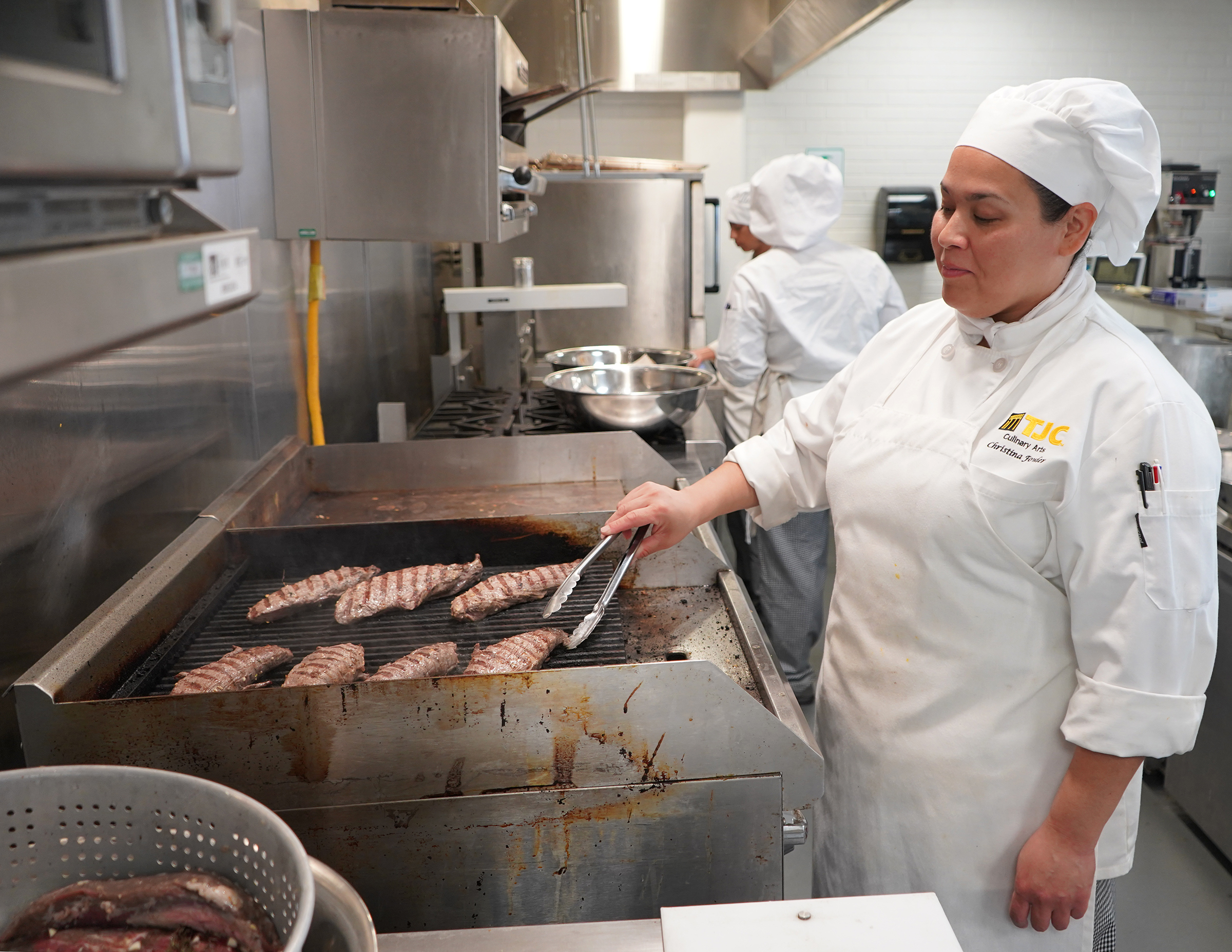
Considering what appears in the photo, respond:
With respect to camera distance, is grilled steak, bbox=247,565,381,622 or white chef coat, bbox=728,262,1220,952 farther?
grilled steak, bbox=247,565,381,622

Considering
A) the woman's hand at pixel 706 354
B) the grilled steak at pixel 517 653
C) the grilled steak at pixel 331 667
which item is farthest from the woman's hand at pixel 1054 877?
the woman's hand at pixel 706 354

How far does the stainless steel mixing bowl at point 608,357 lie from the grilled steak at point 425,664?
2312 millimetres

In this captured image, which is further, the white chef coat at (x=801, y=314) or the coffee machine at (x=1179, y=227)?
the coffee machine at (x=1179, y=227)

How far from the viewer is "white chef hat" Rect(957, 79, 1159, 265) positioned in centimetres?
135

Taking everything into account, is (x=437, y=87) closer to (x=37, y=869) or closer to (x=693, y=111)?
(x=37, y=869)

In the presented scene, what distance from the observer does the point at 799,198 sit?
3.94 metres

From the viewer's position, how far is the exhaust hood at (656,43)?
18.6 ft

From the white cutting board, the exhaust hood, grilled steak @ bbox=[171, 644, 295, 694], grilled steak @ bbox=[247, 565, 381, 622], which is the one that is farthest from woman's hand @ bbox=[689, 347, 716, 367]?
the white cutting board

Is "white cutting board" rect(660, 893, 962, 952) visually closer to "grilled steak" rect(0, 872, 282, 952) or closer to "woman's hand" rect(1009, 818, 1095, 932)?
"grilled steak" rect(0, 872, 282, 952)

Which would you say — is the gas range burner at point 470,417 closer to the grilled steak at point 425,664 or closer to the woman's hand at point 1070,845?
the grilled steak at point 425,664

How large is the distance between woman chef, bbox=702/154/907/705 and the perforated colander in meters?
3.21

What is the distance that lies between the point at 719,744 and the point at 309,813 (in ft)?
1.85

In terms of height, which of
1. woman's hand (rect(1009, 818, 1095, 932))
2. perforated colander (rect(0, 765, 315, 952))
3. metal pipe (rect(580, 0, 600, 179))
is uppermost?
metal pipe (rect(580, 0, 600, 179))

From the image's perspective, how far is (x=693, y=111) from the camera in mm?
6848
